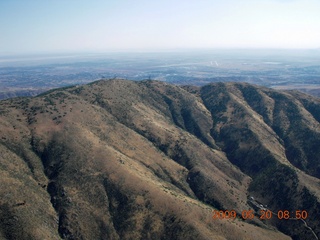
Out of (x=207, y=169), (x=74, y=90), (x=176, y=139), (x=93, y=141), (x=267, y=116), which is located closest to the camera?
(x=93, y=141)

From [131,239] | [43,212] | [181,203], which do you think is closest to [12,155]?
[43,212]

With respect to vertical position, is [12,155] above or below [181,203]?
above

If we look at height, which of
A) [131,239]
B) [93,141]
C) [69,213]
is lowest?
[131,239]

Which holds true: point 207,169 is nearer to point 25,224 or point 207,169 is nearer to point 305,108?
point 25,224
